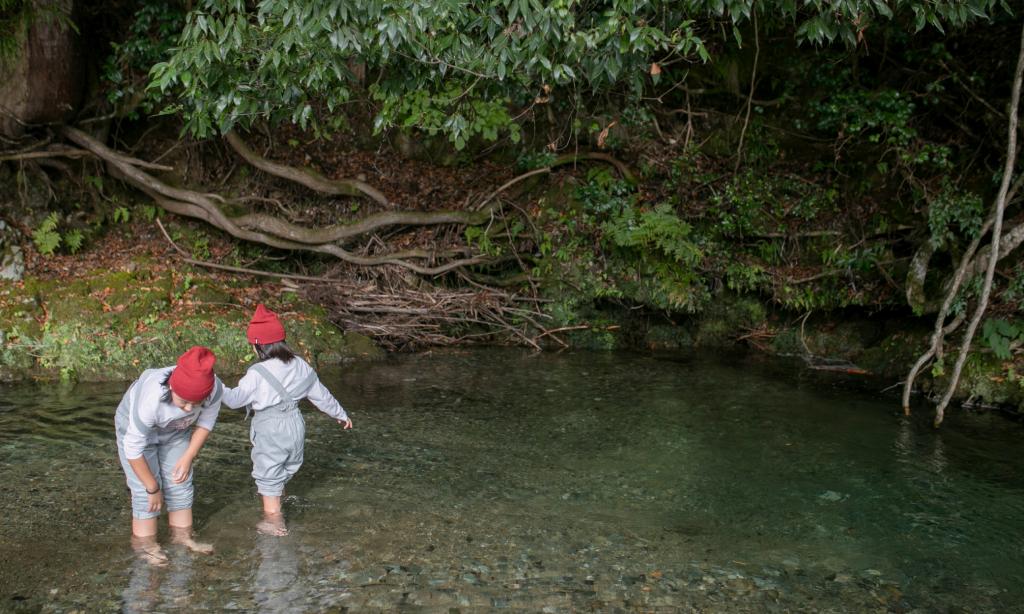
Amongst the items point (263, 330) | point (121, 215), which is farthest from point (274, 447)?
point (121, 215)

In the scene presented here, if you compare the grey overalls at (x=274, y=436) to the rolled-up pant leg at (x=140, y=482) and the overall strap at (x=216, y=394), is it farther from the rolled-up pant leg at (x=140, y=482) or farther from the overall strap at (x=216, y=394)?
the rolled-up pant leg at (x=140, y=482)

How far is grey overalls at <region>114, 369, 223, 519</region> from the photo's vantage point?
181 inches

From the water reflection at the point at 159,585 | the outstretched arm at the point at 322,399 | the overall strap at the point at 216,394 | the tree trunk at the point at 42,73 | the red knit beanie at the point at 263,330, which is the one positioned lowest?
the water reflection at the point at 159,585

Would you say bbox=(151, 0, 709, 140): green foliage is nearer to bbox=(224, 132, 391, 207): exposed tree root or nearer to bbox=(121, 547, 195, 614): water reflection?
bbox=(121, 547, 195, 614): water reflection

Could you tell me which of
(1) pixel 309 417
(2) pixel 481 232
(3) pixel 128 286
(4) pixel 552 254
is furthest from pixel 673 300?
(3) pixel 128 286

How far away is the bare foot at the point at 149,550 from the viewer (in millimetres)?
4641

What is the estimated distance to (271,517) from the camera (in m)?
5.19

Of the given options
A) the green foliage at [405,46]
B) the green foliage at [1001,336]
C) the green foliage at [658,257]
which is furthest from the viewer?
the green foliage at [658,257]

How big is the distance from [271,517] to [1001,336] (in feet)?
24.9

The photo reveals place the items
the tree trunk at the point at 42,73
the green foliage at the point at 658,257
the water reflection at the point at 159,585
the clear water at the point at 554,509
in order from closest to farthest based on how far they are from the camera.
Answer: the water reflection at the point at 159,585, the clear water at the point at 554,509, the tree trunk at the point at 42,73, the green foliage at the point at 658,257

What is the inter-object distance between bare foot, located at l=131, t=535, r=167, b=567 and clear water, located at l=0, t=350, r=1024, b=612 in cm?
5

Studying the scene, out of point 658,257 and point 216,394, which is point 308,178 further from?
point 216,394

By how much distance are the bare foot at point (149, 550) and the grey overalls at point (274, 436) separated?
70 cm

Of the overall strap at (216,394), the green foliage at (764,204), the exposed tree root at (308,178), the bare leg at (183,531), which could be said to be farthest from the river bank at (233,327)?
the overall strap at (216,394)
